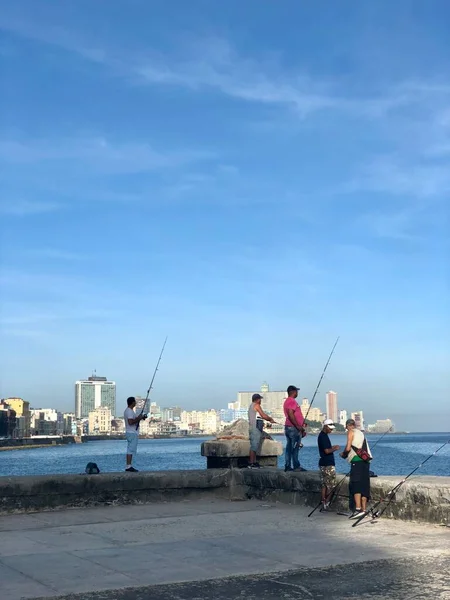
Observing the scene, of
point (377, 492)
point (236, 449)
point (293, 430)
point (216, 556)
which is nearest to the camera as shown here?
point (216, 556)

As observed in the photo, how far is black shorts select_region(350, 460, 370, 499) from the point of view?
8328mm

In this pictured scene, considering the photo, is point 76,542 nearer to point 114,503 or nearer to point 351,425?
point 114,503

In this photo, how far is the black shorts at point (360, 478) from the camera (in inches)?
328

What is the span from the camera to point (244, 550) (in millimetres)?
6664

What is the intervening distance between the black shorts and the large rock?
8.85ft

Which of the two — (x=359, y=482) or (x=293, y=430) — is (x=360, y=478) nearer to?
(x=359, y=482)

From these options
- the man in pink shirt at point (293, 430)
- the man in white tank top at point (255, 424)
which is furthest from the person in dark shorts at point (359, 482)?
the man in white tank top at point (255, 424)

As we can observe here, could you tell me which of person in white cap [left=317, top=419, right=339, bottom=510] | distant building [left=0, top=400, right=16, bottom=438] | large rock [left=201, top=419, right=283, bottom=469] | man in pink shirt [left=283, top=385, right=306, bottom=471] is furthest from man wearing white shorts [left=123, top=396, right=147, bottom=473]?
distant building [left=0, top=400, right=16, bottom=438]

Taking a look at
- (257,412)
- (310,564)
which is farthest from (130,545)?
(257,412)

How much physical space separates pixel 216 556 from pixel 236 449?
4631mm

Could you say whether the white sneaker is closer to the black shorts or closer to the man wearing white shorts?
the black shorts

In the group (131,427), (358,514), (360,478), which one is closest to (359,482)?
(360,478)

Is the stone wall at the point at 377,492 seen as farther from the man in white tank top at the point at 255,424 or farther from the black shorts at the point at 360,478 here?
the man in white tank top at the point at 255,424

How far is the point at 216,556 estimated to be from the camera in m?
6.41
